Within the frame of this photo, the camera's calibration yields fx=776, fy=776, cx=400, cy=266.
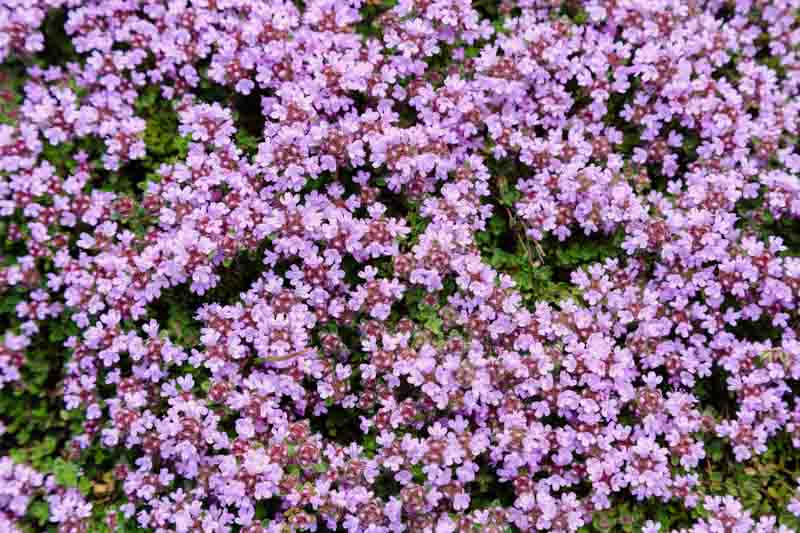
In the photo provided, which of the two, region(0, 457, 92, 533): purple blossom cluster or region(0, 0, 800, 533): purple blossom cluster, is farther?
region(0, 0, 800, 533): purple blossom cluster

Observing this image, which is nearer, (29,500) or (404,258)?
(29,500)

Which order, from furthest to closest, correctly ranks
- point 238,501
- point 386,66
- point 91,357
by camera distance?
point 386,66, point 91,357, point 238,501

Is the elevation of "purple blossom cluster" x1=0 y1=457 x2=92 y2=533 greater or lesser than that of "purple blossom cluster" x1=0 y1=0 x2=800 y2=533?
lesser

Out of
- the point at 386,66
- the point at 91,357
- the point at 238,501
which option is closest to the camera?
the point at 238,501

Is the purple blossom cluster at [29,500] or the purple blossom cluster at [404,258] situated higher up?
the purple blossom cluster at [404,258]

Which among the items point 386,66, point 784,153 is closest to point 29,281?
point 386,66

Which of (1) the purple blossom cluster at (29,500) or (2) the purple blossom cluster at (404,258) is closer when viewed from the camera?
(1) the purple blossom cluster at (29,500)

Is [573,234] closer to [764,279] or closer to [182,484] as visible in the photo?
[764,279]

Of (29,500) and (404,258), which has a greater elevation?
(404,258)
